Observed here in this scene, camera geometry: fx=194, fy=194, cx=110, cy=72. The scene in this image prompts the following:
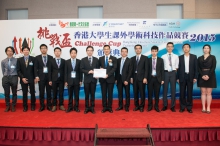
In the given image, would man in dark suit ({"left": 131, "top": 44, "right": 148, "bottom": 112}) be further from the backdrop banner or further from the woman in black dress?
the woman in black dress

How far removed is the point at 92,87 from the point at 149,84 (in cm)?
112

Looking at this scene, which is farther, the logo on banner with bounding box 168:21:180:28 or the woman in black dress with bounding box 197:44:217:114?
the logo on banner with bounding box 168:21:180:28

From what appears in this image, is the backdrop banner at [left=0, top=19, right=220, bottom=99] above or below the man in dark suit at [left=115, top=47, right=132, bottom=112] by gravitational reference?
above

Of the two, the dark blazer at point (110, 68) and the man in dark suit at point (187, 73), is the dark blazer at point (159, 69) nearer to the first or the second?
the man in dark suit at point (187, 73)

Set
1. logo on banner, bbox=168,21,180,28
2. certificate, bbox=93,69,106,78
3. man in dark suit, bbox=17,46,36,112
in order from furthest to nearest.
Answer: logo on banner, bbox=168,21,180,28
man in dark suit, bbox=17,46,36,112
certificate, bbox=93,69,106,78

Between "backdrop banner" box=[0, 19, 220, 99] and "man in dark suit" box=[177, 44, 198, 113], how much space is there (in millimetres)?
952

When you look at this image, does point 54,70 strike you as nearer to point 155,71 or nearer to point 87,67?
point 87,67

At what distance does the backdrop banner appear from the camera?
459 cm

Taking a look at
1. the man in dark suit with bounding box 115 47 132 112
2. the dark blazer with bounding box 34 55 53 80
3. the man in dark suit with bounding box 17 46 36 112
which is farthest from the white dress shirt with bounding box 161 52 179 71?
the man in dark suit with bounding box 17 46 36 112

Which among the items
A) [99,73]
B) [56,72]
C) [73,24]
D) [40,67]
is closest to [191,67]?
[99,73]

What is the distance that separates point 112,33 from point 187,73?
1937 mm

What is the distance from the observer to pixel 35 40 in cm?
466

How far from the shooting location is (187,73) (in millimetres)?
3742

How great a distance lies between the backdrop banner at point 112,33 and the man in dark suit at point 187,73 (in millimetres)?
952
